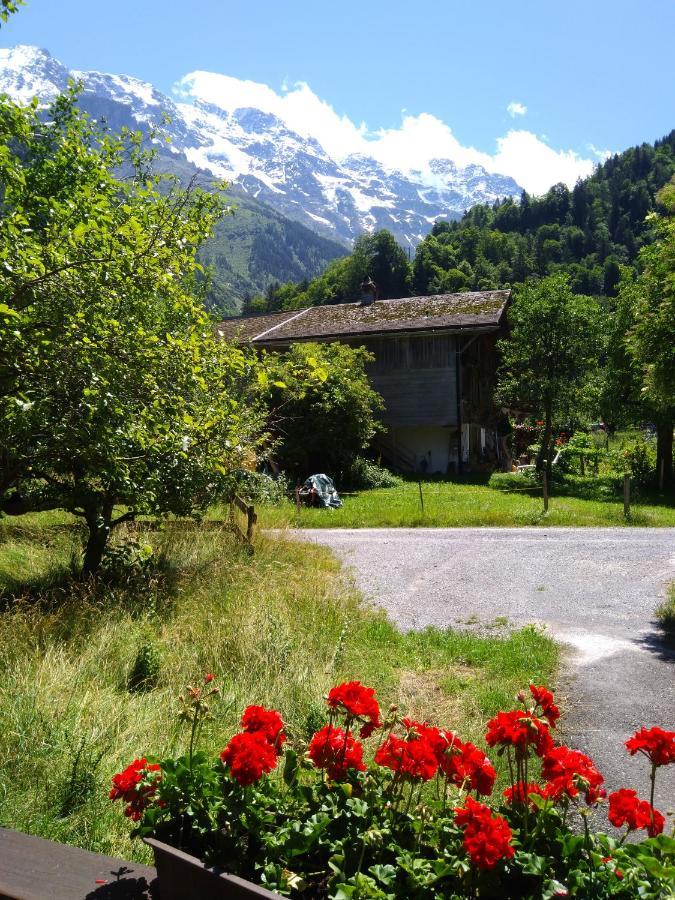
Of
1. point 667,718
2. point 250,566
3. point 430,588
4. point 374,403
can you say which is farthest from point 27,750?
point 374,403

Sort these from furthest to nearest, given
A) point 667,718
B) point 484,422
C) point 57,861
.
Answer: point 484,422, point 667,718, point 57,861

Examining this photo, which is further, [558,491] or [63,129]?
[558,491]

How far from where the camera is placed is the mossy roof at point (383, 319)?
31.8m

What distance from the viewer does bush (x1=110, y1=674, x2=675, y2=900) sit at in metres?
1.90

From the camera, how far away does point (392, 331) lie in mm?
31891

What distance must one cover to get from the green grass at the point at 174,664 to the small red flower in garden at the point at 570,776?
7.24ft

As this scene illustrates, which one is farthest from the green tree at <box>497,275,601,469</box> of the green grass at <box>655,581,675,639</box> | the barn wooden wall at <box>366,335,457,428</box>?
the green grass at <box>655,581,675,639</box>

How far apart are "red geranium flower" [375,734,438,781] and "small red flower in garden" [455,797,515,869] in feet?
1.34

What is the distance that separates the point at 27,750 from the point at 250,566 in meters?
5.97

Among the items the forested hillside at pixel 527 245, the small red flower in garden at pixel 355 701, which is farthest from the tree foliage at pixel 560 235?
the small red flower in garden at pixel 355 701

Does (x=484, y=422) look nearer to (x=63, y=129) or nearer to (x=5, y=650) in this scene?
(x=63, y=129)

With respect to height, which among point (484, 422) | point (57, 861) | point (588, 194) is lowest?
point (57, 861)

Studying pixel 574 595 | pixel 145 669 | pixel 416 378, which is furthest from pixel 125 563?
pixel 416 378

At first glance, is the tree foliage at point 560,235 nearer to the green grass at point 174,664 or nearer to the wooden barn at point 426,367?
the wooden barn at point 426,367
